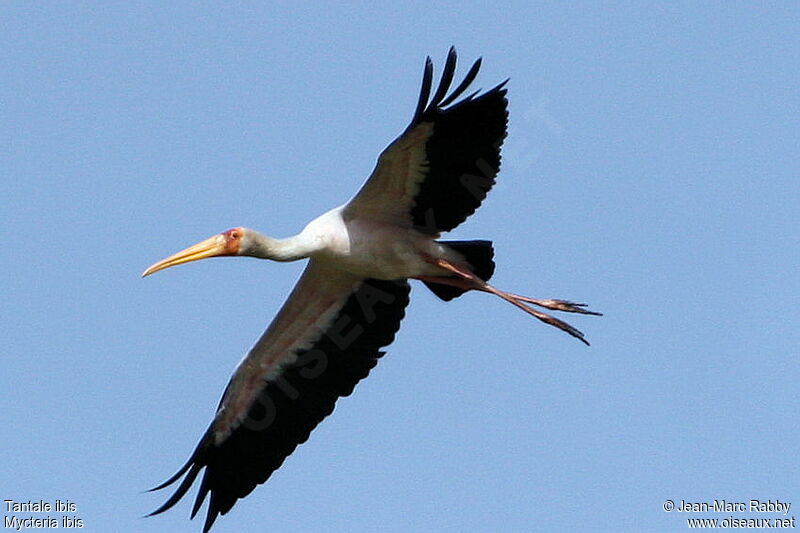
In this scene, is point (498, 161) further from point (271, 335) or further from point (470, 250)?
point (271, 335)

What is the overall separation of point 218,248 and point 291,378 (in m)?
2.03

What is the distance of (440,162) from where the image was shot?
45.4 feet

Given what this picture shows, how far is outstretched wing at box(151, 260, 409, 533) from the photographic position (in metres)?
15.0

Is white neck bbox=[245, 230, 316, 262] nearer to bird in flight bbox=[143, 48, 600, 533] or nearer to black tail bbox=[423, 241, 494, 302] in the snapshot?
bird in flight bbox=[143, 48, 600, 533]

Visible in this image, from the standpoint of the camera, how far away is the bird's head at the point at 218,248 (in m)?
13.8

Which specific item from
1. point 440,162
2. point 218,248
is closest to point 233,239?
point 218,248

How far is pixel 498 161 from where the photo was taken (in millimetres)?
13719

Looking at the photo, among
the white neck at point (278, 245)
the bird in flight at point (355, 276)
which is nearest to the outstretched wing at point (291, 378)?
the bird in flight at point (355, 276)

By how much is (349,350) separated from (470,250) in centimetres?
171

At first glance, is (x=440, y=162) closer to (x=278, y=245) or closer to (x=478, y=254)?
(x=478, y=254)

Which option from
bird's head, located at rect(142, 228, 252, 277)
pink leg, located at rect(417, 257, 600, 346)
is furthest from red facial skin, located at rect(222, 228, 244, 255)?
pink leg, located at rect(417, 257, 600, 346)

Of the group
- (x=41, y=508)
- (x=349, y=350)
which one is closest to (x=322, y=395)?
(x=349, y=350)

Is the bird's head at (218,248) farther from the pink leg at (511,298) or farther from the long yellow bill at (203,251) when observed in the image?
the pink leg at (511,298)

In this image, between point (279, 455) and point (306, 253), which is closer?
point (306, 253)
